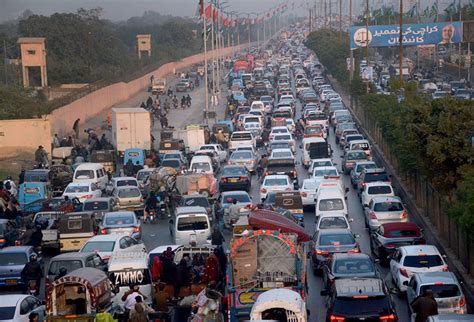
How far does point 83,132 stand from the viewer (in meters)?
71.9

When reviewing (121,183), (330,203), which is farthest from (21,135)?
(330,203)

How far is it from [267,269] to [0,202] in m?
17.6

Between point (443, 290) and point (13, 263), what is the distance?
1116 cm

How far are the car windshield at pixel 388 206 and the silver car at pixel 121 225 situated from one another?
706 centimetres

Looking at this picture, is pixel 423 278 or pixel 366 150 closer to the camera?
pixel 423 278

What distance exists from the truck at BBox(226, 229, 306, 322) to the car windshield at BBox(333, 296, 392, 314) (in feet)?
7.28

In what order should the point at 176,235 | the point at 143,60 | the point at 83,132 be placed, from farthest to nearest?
the point at 143,60 → the point at 83,132 → the point at 176,235

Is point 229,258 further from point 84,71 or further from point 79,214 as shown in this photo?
point 84,71

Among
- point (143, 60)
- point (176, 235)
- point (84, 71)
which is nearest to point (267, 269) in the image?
point (176, 235)

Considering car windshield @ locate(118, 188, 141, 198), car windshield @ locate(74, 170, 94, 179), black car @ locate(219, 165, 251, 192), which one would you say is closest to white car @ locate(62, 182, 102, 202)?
car windshield @ locate(118, 188, 141, 198)

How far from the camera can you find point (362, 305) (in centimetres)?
1753

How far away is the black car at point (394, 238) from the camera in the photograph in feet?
87.0

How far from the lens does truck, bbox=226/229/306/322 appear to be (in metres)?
20.3

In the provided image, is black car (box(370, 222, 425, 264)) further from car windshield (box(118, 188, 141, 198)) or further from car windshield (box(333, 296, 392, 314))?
car windshield (box(118, 188, 141, 198))
